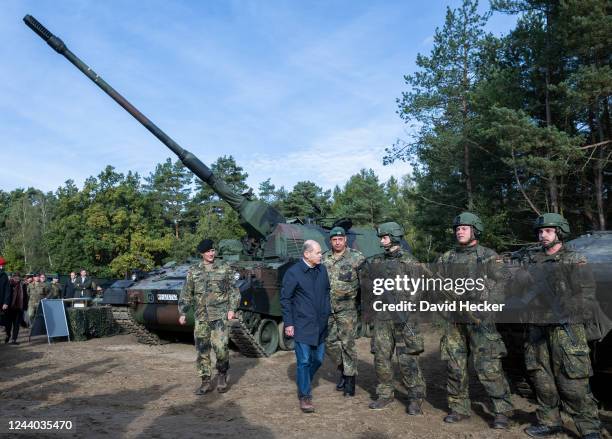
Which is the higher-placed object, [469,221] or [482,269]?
[469,221]

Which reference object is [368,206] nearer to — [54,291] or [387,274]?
[54,291]

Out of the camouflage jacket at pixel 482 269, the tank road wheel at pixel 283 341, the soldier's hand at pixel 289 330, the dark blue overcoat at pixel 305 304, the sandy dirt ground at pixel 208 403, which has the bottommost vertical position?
the sandy dirt ground at pixel 208 403

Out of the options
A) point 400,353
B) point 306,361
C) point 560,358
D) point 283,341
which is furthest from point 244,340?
point 560,358

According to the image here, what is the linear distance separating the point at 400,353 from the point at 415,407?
525mm

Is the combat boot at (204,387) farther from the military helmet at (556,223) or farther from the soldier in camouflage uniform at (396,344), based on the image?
the military helmet at (556,223)

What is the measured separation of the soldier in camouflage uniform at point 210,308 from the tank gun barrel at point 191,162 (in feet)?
15.1

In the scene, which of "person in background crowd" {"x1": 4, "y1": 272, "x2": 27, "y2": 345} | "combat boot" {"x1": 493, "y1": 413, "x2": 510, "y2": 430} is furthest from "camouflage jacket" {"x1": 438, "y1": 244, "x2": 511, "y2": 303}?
"person in background crowd" {"x1": 4, "y1": 272, "x2": 27, "y2": 345}

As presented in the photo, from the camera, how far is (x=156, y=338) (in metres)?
11.2

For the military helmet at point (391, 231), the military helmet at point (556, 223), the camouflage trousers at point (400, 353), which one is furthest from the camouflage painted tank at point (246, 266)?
the military helmet at point (556, 223)

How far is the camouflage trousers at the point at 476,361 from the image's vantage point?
493cm

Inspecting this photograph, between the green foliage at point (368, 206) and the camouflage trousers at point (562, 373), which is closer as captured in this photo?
the camouflage trousers at point (562, 373)

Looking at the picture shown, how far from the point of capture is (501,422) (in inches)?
193

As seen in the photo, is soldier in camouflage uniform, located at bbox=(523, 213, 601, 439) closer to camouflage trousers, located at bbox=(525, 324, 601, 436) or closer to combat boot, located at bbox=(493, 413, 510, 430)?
camouflage trousers, located at bbox=(525, 324, 601, 436)

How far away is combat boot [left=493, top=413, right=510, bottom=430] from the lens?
4.88 meters
